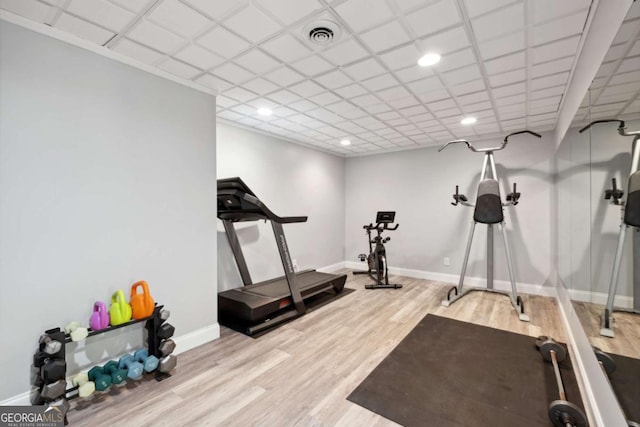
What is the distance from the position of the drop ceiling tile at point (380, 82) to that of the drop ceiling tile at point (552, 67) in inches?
44.2

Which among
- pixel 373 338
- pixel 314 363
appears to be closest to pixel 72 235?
pixel 314 363

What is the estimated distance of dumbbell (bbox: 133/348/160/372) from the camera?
6.50 feet

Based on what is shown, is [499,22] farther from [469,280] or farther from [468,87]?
[469,280]

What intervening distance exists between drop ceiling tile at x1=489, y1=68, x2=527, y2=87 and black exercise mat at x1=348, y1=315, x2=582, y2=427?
2424 mm

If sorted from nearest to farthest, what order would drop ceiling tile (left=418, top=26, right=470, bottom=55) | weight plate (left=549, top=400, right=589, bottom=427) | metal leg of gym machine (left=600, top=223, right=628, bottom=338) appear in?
metal leg of gym machine (left=600, top=223, right=628, bottom=338)
weight plate (left=549, top=400, right=589, bottom=427)
drop ceiling tile (left=418, top=26, right=470, bottom=55)

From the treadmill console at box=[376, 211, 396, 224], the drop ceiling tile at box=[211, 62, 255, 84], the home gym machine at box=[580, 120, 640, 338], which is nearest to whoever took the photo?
the home gym machine at box=[580, 120, 640, 338]

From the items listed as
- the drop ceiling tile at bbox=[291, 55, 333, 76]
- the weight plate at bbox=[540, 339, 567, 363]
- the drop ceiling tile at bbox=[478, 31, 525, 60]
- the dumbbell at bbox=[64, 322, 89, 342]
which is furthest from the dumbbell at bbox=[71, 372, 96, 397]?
the drop ceiling tile at bbox=[478, 31, 525, 60]

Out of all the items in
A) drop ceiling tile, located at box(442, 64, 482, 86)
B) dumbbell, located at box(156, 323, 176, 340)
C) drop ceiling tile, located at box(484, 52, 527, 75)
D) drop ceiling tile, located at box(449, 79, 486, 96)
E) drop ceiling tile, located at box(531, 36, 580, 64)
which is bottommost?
dumbbell, located at box(156, 323, 176, 340)

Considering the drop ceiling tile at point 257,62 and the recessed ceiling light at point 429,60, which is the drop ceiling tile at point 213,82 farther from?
the recessed ceiling light at point 429,60

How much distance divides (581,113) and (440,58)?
112 cm

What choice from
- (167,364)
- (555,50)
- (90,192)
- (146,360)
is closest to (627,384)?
(555,50)

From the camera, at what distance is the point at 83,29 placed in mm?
1782

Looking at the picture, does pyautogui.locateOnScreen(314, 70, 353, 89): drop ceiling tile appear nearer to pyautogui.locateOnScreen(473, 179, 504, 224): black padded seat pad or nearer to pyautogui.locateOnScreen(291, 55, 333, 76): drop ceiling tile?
pyautogui.locateOnScreen(291, 55, 333, 76): drop ceiling tile

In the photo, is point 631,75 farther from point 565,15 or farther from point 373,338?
point 373,338
